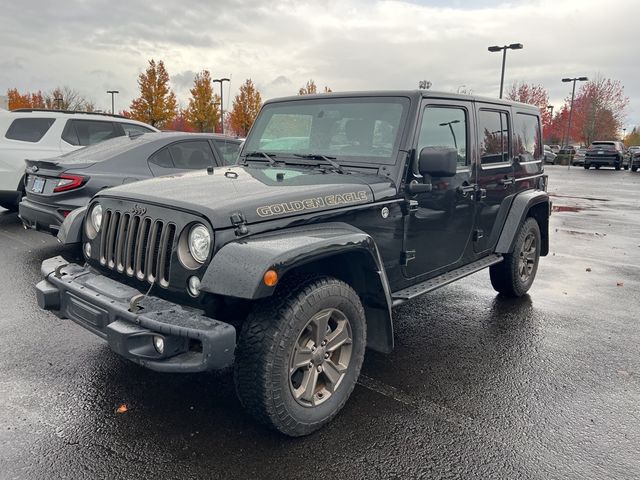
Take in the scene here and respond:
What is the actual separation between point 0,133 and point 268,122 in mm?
6060

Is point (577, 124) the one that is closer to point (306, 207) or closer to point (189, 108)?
point (189, 108)

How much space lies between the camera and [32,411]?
301 centimetres

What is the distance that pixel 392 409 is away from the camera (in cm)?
314

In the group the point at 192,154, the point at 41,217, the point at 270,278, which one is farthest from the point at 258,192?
the point at 192,154

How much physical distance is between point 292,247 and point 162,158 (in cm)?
464

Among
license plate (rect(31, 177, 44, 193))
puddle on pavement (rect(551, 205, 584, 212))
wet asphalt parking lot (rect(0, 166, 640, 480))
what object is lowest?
wet asphalt parking lot (rect(0, 166, 640, 480))

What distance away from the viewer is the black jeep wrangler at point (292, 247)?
8.29 feet

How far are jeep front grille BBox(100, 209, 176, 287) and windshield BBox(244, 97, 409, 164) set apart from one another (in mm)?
1436

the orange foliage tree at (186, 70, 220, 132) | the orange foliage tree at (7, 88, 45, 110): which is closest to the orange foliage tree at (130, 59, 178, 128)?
the orange foliage tree at (186, 70, 220, 132)

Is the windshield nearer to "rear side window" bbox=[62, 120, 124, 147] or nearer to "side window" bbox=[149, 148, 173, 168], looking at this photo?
"side window" bbox=[149, 148, 173, 168]

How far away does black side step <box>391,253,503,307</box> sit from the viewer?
3.53 meters

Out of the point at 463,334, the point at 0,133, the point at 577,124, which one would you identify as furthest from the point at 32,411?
the point at 577,124

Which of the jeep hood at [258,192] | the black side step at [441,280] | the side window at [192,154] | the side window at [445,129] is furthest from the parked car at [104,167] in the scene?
the black side step at [441,280]

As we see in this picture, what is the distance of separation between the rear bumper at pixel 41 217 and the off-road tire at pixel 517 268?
16.0 feet
